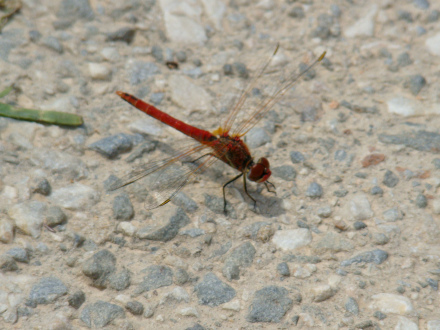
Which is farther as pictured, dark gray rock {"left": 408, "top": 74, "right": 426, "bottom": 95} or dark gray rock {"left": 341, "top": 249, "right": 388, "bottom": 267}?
dark gray rock {"left": 408, "top": 74, "right": 426, "bottom": 95}

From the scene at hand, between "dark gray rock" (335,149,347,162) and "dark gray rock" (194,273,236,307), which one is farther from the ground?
"dark gray rock" (335,149,347,162)

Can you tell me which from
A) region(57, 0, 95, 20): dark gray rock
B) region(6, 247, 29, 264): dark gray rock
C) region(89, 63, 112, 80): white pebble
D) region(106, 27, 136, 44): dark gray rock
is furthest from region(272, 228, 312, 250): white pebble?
region(57, 0, 95, 20): dark gray rock

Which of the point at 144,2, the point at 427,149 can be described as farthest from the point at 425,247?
the point at 144,2

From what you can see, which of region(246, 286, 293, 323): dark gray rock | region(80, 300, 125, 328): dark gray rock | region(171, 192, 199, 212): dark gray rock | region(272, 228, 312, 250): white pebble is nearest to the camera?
region(80, 300, 125, 328): dark gray rock

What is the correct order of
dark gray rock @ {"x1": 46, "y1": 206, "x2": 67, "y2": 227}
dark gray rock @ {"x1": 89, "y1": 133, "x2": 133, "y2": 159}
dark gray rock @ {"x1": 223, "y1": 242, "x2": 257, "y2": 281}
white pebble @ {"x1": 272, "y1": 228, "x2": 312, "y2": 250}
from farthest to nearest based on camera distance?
1. dark gray rock @ {"x1": 89, "y1": 133, "x2": 133, "y2": 159}
2. white pebble @ {"x1": 272, "y1": 228, "x2": 312, "y2": 250}
3. dark gray rock @ {"x1": 46, "y1": 206, "x2": 67, "y2": 227}
4. dark gray rock @ {"x1": 223, "y1": 242, "x2": 257, "y2": 281}

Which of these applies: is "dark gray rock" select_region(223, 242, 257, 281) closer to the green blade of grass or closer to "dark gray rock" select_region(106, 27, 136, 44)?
the green blade of grass

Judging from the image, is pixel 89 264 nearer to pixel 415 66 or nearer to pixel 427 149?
pixel 427 149
